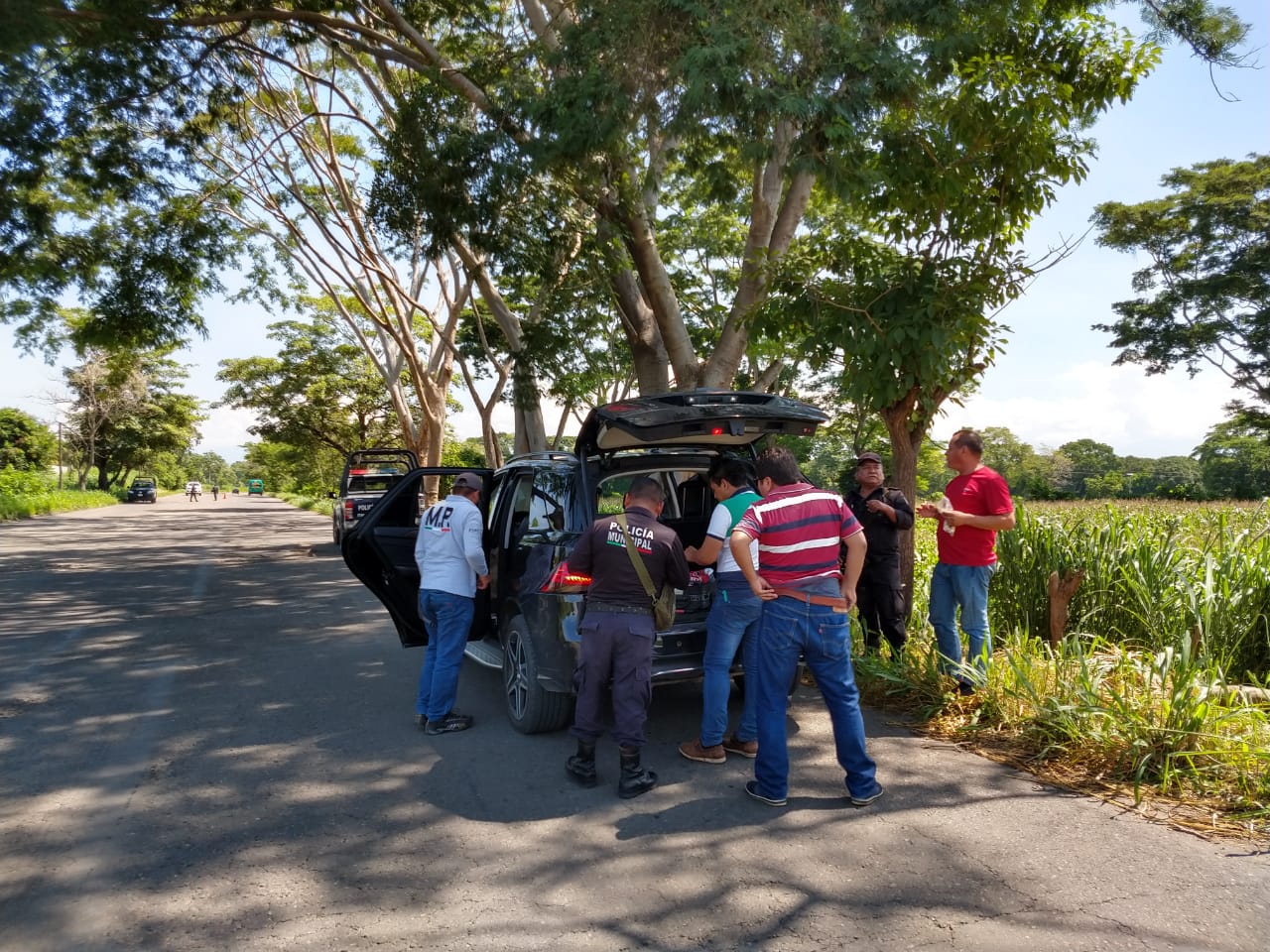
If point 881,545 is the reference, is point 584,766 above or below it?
below

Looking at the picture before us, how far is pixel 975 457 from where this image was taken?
18.3ft

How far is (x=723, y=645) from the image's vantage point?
4.98 meters

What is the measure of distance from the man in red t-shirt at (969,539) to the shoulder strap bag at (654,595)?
1.87m

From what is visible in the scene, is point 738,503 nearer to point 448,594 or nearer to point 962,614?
point 962,614

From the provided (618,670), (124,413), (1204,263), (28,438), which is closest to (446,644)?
(618,670)

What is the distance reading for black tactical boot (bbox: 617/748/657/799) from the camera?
4.45 m

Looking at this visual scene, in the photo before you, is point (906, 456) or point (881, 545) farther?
point (906, 456)

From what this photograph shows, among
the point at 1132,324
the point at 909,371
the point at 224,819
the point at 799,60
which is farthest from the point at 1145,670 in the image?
the point at 1132,324

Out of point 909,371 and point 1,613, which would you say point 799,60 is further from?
point 1,613

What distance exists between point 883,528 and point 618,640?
2600 millimetres

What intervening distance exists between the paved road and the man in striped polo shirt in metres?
0.23

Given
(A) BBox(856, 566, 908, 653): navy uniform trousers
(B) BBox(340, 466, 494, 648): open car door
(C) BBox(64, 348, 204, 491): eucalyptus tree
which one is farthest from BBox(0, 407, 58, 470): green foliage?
(A) BBox(856, 566, 908, 653): navy uniform trousers

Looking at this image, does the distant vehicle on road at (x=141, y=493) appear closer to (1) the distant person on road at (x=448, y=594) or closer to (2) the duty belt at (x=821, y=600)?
(1) the distant person on road at (x=448, y=594)

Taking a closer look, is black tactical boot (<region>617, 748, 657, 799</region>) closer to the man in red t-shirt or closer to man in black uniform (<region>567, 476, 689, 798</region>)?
man in black uniform (<region>567, 476, 689, 798</region>)
